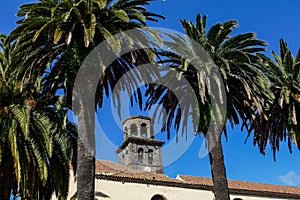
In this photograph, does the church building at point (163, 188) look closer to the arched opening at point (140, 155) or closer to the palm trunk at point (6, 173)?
the palm trunk at point (6, 173)

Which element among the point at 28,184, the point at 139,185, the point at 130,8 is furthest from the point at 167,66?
the point at 139,185

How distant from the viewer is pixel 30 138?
17500mm

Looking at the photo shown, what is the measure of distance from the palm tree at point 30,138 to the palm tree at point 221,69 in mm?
4952

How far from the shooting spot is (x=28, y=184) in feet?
60.2

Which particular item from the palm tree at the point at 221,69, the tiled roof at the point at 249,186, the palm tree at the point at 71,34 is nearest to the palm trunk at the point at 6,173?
the palm tree at the point at 71,34

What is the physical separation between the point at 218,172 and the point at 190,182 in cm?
2035

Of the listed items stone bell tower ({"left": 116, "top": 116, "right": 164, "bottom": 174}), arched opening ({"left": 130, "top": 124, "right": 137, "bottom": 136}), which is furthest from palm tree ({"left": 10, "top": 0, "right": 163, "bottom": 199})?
arched opening ({"left": 130, "top": 124, "right": 137, "bottom": 136})

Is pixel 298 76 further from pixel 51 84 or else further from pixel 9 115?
pixel 9 115

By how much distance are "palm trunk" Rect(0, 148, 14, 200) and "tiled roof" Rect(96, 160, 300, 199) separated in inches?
553

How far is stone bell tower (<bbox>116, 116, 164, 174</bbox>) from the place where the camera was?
60031 millimetres

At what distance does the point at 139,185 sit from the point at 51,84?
59.3 feet

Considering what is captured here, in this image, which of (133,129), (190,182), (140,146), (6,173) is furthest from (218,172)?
(133,129)

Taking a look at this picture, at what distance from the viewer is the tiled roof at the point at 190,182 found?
34062 mm

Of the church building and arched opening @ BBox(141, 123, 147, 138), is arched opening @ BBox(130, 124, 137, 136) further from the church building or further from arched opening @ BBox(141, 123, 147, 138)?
the church building
